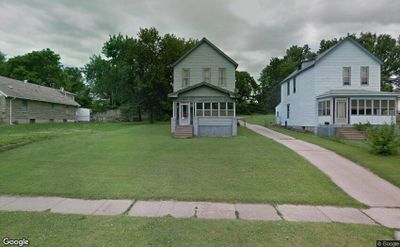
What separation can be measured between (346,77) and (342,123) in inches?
176

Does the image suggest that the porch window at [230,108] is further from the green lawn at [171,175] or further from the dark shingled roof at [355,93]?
the green lawn at [171,175]

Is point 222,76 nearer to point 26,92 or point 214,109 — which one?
point 214,109

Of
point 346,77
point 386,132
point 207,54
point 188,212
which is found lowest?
point 188,212

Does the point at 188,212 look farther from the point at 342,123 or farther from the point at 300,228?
the point at 342,123

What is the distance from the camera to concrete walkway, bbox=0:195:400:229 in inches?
203

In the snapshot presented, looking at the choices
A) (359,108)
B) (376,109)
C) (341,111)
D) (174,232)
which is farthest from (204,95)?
(174,232)

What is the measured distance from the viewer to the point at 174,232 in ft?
14.2

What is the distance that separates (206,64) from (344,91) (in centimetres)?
1224

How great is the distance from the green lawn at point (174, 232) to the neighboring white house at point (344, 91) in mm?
18284

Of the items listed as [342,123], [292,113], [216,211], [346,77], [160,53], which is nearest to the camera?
[216,211]

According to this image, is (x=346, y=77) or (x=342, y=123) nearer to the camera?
(x=342, y=123)

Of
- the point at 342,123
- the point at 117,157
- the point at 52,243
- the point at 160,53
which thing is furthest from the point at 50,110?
the point at 52,243

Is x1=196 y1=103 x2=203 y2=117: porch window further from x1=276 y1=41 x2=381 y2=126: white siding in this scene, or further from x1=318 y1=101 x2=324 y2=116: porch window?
x1=318 y1=101 x2=324 y2=116: porch window

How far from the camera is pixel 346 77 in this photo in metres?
22.7
